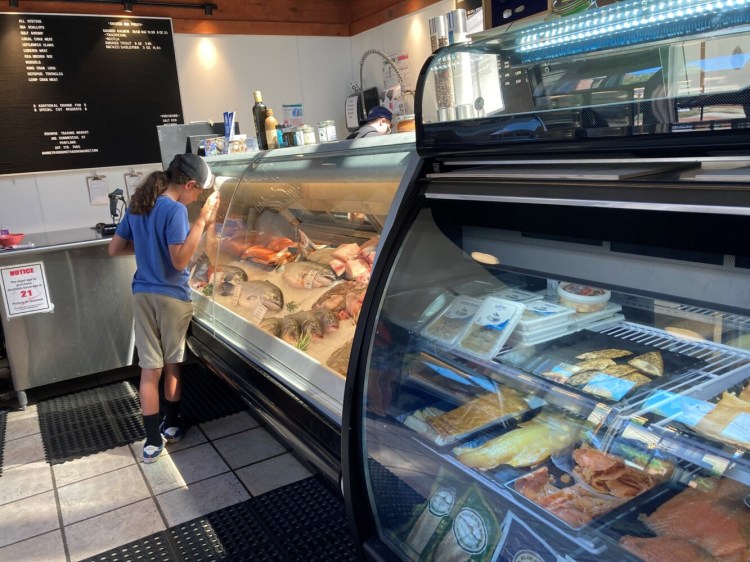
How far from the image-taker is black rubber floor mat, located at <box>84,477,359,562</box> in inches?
92.0

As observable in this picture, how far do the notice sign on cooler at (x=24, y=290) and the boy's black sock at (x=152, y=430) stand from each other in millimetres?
1444

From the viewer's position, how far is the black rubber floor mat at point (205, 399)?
3691 mm

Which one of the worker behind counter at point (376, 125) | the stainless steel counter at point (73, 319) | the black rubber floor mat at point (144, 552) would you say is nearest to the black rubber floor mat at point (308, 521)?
the black rubber floor mat at point (144, 552)

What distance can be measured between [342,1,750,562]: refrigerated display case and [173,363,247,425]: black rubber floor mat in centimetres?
213

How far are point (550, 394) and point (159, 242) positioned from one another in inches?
90.5

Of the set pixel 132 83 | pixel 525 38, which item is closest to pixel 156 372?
pixel 525 38

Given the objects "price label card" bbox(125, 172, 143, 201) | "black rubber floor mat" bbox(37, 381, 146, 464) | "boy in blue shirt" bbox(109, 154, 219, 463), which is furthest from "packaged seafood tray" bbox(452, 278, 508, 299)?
"price label card" bbox(125, 172, 143, 201)

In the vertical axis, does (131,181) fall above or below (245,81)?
below

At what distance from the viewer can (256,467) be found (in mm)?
3023

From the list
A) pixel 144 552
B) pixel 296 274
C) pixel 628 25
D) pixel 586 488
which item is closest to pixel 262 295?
pixel 296 274

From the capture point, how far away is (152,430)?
321 cm

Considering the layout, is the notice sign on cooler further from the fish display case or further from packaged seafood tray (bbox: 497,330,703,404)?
packaged seafood tray (bbox: 497,330,703,404)

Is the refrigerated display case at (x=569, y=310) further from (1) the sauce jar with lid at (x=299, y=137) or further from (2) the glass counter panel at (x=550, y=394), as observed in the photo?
(1) the sauce jar with lid at (x=299, y=137)

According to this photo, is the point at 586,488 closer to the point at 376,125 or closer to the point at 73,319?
the point at 376,125
